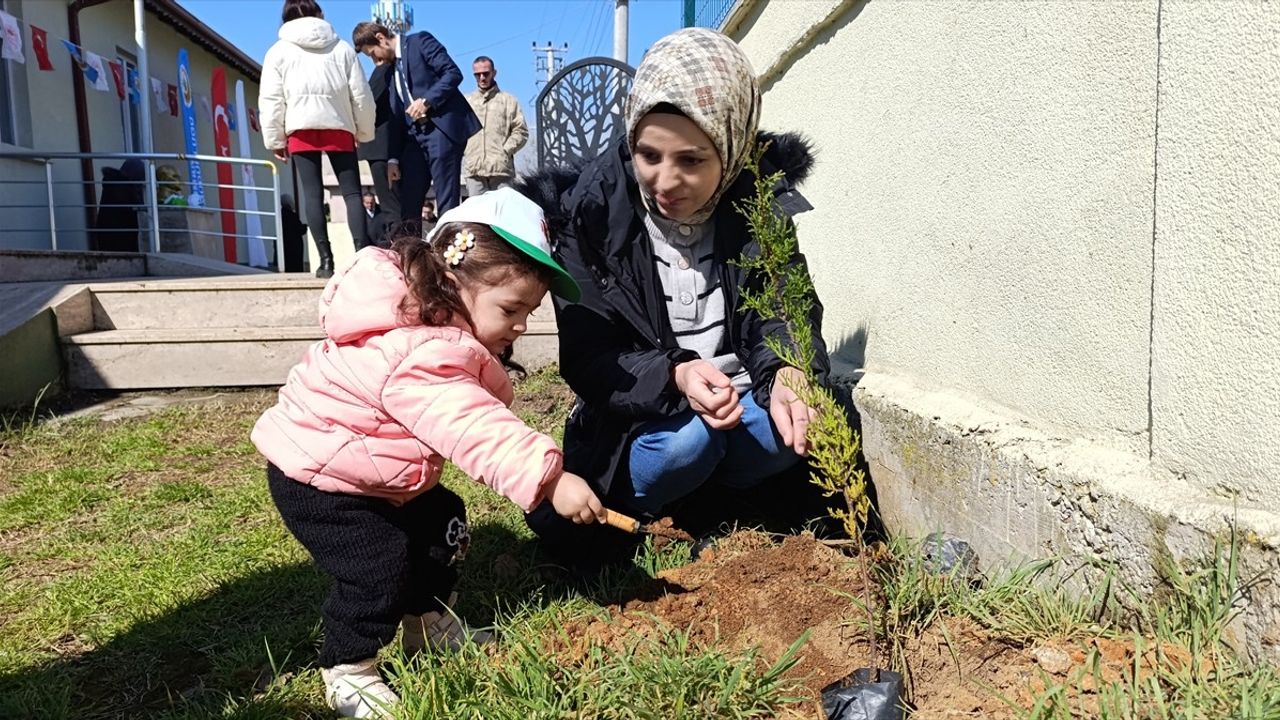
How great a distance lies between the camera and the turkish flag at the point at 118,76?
38.9 ft

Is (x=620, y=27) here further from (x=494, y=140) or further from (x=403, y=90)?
(x=403, y=90)

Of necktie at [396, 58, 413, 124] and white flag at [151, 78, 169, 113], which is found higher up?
white flag at [151, 78, 169, 113]

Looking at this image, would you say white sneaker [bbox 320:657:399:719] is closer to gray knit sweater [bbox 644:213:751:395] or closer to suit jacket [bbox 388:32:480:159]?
gray knit sweater [bbox 644:213:751:395]

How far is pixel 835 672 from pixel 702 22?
579 centimetres

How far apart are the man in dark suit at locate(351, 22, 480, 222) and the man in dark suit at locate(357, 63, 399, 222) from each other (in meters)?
0.04

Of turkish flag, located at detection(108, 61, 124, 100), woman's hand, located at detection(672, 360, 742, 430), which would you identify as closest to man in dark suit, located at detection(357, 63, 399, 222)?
woman's hand, located at detection(672, 360, 742, 430)

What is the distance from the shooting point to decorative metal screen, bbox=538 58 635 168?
673 centimetres

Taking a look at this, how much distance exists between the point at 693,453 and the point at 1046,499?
93cm

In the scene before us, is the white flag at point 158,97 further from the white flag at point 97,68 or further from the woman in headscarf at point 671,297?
the woman in headscarf at point 671,297

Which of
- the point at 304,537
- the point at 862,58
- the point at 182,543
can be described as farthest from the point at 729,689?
the point at 862,58

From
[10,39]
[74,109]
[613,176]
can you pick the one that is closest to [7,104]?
[10,39]

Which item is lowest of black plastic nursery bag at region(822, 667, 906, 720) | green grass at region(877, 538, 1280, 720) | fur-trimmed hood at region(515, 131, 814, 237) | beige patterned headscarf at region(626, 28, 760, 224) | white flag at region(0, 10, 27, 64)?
black plastic nursery bag at region(822, 667, 906, 720)

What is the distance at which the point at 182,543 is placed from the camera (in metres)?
2.91

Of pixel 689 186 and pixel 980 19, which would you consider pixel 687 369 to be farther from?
pixel 980 19
